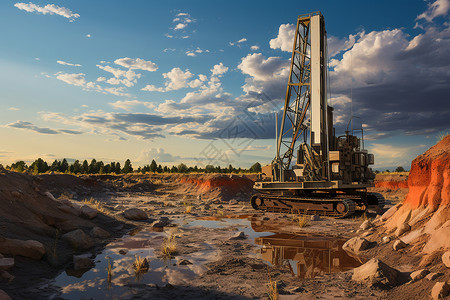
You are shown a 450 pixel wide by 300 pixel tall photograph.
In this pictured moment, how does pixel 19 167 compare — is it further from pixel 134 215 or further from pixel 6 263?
pixel 6 263

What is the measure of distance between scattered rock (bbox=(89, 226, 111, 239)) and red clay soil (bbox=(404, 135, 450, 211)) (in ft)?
33.0

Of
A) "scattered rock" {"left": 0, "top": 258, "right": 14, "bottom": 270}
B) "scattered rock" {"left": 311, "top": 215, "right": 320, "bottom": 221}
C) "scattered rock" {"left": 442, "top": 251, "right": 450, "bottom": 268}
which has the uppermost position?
"scattered rock" {"left": 442, "top": 251, "right": 450, "bottom": 268}

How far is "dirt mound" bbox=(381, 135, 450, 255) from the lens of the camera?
21.4 ft

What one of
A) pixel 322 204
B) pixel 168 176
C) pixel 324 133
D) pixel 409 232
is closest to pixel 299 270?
pixel 409 232

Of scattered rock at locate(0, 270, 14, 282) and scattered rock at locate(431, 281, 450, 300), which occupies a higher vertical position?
scattered rock at locate(431, 281, 450, 300)

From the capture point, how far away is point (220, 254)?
8.05 m

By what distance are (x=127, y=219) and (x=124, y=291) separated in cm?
839

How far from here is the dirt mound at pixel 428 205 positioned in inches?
257

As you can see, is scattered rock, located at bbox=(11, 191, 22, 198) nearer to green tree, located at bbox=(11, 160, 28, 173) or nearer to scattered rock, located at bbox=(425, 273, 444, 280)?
scattered rock, located at bbox=(425, 273, 444, 280)

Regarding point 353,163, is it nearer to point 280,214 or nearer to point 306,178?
point 306,178

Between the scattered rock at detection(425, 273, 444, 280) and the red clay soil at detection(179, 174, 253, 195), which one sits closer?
the scattered rock at detection(425, 273, 444, 280)

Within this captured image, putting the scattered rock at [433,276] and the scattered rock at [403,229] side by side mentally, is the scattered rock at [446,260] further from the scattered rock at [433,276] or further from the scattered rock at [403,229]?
the scattered rock at [403,229]

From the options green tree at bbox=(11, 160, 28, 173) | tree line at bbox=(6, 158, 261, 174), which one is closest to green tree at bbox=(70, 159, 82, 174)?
tree line at bbox=(6, 158, 261, 174)

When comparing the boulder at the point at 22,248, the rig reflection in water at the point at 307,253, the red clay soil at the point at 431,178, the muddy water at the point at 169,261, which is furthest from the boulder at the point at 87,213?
the red clay soil at the point at 431,178
